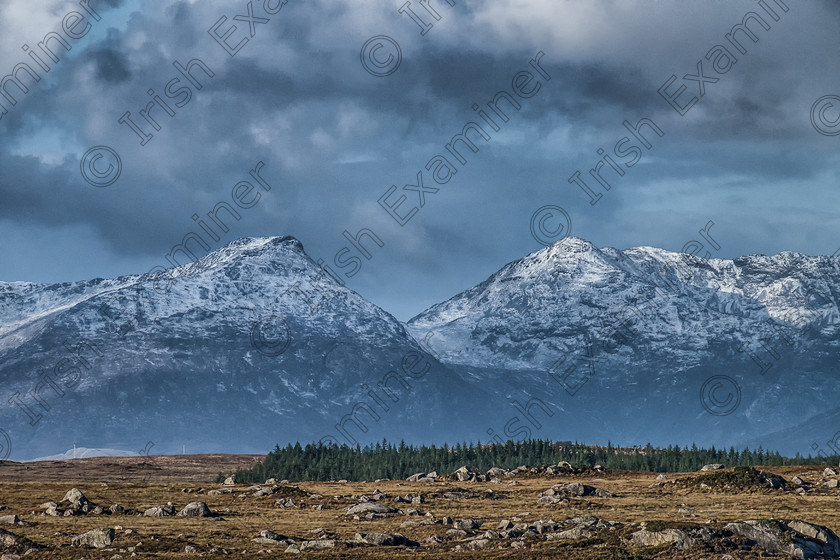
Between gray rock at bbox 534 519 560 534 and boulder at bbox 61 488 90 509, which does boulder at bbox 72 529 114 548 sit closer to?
boulder at bbox 61 488 90 509

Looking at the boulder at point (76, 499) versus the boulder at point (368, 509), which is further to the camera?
the boulder at point (76, 499)

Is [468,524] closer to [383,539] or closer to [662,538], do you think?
[383,539]

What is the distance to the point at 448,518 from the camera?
339ft

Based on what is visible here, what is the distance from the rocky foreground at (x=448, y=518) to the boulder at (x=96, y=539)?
111 mm

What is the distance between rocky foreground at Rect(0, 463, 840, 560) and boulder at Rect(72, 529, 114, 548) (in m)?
0.11

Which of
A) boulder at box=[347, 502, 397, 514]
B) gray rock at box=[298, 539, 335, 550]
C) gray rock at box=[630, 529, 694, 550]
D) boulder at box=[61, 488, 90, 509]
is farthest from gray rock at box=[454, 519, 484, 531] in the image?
boulder at box=[61, 488, 90, 509]

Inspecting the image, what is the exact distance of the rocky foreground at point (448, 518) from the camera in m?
83.9

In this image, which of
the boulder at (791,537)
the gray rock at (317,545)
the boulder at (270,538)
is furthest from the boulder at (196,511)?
the boulder at (791,537)

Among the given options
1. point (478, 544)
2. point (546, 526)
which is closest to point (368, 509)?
point (546, 526)

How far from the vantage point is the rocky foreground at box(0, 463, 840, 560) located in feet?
275

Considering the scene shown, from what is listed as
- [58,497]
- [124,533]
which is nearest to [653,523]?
[124,533]

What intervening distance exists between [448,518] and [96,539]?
32327 mm

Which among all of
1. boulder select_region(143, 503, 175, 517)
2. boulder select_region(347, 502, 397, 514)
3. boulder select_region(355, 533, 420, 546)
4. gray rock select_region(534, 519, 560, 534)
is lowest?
boulder select_region(355, 533, 420, 546)

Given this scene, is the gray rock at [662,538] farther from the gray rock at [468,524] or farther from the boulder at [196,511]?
the boulder at [196,511]
